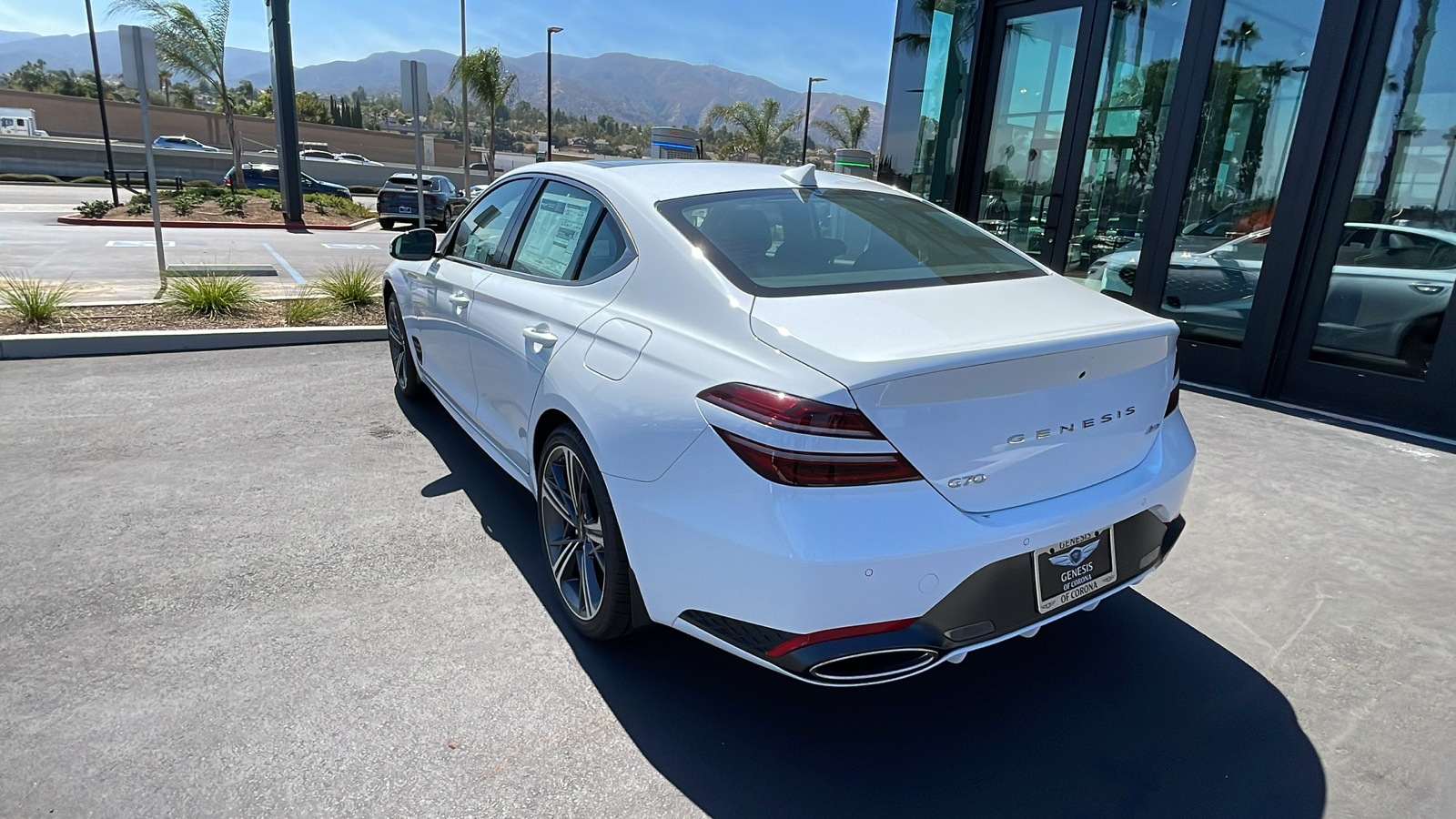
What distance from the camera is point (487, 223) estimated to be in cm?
407

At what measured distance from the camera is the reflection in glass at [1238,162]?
20.9 ft

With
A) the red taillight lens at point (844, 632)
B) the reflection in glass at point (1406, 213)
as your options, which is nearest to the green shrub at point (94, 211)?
the red taillight lens at point (844, 632)

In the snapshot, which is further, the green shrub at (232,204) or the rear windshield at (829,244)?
the green shrub at (232,204)

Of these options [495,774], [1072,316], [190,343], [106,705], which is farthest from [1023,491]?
[190,343]

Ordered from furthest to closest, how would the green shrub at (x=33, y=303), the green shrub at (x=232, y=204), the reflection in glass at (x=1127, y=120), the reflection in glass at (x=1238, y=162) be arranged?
1. the green shrub at (x=232, y=204)
2. the reflection in glass at (x=1127, y=120)
3. the green shrub at (x=33, y=303)
4. the reflection in glass at (x=1238, y=162)

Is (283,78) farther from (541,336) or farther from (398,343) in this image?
(541,336)

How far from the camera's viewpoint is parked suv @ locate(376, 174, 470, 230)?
21.3 meters

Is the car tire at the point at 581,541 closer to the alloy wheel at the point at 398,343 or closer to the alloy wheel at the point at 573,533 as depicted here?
the alloy wheel at the point at 573,533

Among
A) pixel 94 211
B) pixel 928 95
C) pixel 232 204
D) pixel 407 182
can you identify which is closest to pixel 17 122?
pixel 232 204

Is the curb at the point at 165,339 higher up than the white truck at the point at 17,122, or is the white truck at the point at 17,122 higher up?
the white truck at the point at 17,122

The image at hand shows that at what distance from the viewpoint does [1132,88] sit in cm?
750

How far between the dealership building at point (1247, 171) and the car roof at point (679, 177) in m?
4.57

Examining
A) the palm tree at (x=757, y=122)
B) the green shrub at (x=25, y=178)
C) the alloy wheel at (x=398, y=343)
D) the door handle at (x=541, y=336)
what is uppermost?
the palm tree at (x=757, y=122)

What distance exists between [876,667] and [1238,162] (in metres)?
6.55
